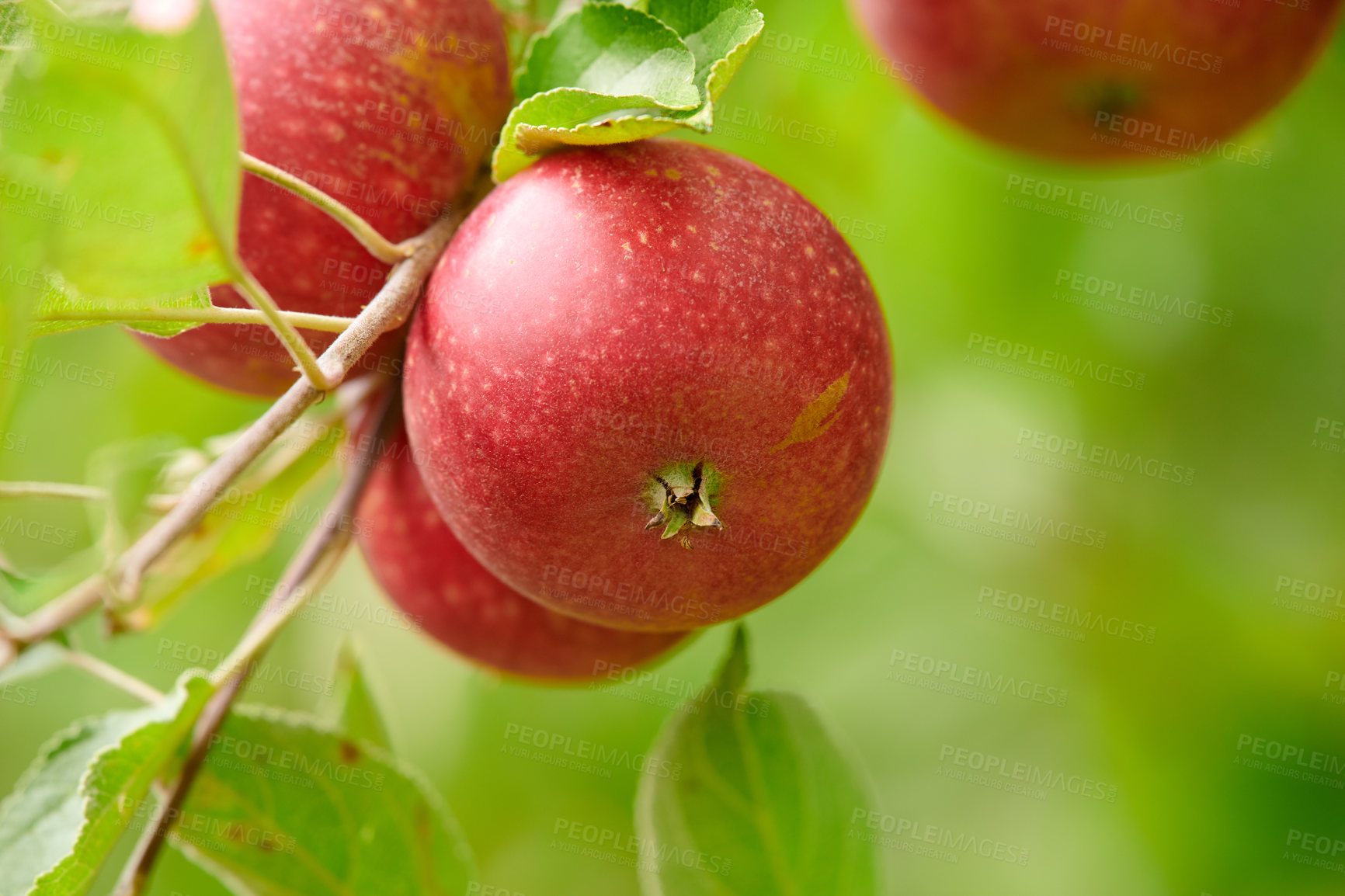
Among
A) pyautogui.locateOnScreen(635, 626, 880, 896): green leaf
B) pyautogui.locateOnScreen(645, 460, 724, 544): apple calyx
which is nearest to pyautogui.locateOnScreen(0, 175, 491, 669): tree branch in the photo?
pyautogui.locateOnScreen(645, 460, 724, 544): apple calyx

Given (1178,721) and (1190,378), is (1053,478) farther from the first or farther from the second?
(1178,721)

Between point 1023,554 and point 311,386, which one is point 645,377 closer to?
point 311,386

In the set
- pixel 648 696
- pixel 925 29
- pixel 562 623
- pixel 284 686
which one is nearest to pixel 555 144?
pixel 562 623

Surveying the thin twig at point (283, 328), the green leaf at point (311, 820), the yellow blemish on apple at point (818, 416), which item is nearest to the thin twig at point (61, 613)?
the green leaf at point (311, 820)

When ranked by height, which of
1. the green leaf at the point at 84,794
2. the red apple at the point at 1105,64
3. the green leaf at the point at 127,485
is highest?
the red apple at the point at 1105,64

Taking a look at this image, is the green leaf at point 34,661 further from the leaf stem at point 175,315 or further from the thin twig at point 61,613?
the leaf stem at point 175,315

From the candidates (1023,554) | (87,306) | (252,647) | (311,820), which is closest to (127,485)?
(252,647)

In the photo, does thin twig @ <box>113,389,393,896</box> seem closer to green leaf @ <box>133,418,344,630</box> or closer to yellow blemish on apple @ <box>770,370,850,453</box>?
green leaf @ <box>133,418,344,630</box>
